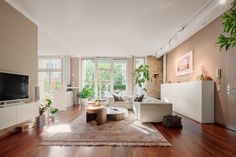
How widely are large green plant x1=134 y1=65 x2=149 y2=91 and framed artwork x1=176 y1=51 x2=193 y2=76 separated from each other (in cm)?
246

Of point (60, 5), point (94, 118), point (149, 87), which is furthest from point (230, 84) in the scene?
point (149, 87)

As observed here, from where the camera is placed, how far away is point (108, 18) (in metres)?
5.12

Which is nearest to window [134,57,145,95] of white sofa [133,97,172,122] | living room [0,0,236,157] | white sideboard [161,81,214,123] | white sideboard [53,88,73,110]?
living room [0,0,236,157]

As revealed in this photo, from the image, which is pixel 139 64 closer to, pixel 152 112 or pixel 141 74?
pixel 141 74

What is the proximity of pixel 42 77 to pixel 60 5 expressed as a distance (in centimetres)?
749

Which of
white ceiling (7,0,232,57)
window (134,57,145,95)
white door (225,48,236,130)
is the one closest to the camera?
white ceiling (7,0,232,57)

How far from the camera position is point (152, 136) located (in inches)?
155

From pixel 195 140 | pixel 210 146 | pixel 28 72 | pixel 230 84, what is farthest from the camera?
pixel 28 72

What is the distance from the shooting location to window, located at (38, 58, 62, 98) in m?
10.9

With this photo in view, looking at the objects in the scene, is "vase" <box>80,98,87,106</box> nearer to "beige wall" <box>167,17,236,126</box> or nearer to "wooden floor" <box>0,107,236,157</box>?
"beige wall" <box>167,17,236,126</box>

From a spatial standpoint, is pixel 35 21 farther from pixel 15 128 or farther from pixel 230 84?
pixel 230 84

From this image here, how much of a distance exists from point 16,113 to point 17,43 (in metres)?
1.68

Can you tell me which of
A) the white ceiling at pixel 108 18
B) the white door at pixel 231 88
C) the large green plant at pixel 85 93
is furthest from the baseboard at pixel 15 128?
the large green plant at pixel 85 93

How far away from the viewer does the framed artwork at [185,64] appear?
274 inches
